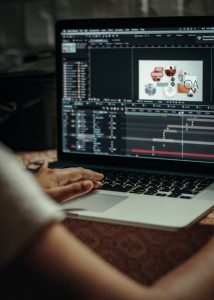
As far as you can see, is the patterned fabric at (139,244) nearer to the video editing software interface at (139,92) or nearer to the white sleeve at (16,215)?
the video editing software interface at (139,92)

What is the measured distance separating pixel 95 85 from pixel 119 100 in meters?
0.07

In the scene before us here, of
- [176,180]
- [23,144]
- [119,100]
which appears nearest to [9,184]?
[176,180]

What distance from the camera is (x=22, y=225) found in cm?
70

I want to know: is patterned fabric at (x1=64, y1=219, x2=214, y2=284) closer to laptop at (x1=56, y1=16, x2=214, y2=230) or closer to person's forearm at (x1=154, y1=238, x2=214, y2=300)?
laptop at (x1=56, y1=16, x2=214, y2=230)

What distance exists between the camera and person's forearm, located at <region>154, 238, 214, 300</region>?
87 centimetres

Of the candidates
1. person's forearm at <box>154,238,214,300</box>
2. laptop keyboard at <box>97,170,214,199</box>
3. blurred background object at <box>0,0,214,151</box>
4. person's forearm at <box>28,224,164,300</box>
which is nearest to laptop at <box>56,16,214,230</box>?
laptop keyboard at <box>97,170,214,199</box>

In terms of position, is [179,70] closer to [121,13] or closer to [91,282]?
[121,13]

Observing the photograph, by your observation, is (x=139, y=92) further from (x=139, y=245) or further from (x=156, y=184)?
(x=139, y=245)

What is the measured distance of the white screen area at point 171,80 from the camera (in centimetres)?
147

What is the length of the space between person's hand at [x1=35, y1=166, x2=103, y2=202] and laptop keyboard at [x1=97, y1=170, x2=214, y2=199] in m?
0.03

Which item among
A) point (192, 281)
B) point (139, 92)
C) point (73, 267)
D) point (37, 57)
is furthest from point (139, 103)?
point (73, 267)

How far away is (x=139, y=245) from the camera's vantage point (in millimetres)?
1399

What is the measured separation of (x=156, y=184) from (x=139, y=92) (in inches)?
9.3

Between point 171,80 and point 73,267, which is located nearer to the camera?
point 73,267
